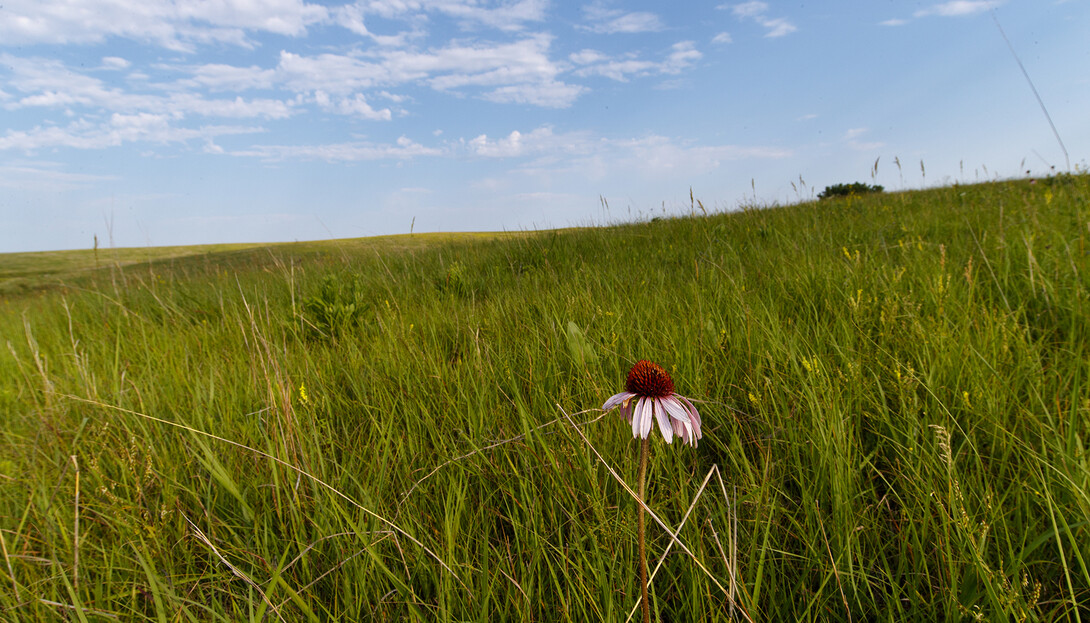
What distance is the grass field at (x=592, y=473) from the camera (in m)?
1.06

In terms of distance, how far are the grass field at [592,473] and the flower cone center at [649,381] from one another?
16 cm

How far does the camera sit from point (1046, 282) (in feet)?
7.16

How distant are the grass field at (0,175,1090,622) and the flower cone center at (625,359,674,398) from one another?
16 cm

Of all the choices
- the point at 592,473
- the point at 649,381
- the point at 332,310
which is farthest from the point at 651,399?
the point at 332,310

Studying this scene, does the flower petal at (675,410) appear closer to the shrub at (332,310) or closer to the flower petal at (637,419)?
the flower petal at (637,419)

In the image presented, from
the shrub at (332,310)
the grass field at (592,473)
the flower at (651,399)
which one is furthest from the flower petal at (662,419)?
the shrub at (332,310)

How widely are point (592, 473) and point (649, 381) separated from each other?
1.59 ft

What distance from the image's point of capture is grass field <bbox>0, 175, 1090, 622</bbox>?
1.06 m

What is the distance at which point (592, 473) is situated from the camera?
127 cm

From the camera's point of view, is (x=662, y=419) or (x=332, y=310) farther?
(x=332, y=310)

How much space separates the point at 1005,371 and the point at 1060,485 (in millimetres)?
683

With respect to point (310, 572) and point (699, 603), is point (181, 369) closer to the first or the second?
point (310, 572)

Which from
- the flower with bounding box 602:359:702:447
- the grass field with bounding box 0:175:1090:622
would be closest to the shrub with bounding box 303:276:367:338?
the grass field with bounding box 0:175:1090:622

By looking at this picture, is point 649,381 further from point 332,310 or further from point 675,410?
point 332,310
